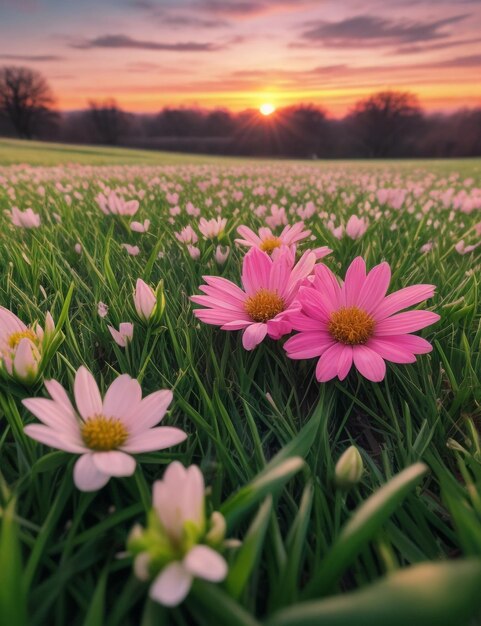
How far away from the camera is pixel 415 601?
0.38 meters

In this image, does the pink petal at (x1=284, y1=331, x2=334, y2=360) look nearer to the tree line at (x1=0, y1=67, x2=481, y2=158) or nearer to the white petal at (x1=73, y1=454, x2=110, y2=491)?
the white petal at (x1=73, y1=454, x2=110, y2=491)

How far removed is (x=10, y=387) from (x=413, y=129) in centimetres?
6483

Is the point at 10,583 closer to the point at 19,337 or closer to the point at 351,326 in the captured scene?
the point at 19,337

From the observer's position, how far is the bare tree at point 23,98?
58.5 meters

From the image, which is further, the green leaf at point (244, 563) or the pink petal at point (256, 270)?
the pink petal at point (256, 270)

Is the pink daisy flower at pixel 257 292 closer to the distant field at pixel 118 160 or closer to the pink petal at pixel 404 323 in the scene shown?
the pink petal at pixel 404 323

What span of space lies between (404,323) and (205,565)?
26.5 inches

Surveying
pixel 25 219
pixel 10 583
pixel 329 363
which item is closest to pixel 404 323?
pixel 329 363

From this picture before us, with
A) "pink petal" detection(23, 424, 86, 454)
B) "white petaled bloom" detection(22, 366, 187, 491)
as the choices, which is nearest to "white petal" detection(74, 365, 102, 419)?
"white petaled bloom" detection(22, 366, 187, 491)

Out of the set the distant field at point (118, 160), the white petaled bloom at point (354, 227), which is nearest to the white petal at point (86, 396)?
the white petaled bloom at point (354, 227)

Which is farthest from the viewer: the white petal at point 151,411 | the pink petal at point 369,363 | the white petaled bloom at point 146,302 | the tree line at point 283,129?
the tree line at point 283,129

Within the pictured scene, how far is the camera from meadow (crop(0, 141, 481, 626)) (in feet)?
1.58

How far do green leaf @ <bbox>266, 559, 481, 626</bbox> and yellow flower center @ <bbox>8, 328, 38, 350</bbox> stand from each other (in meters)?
0.76

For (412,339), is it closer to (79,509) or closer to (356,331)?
(356,331)
